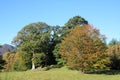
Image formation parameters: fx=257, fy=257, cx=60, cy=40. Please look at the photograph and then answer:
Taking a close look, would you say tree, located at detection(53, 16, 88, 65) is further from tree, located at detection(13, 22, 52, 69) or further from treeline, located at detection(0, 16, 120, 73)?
tree, located at detection(13, 22, 52, 69)

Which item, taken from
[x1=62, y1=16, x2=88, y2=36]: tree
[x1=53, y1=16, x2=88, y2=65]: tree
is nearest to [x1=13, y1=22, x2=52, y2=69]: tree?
[x1=53, y1=16, x2=88, y2=65]: tree

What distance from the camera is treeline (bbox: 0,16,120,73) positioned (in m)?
43.5

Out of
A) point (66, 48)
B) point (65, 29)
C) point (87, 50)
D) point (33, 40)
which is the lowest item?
point (87, 50)

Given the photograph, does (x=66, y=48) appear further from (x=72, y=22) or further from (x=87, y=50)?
(x=72, y=22)

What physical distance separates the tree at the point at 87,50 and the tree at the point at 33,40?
578 inches

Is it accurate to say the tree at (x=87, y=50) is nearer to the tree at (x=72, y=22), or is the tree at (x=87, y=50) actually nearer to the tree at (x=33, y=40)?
the tree at (x=33, y=40)

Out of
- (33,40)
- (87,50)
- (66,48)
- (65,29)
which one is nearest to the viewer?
(87,50)

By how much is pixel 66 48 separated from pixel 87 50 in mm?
4294

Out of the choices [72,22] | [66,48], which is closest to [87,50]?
[66,48]

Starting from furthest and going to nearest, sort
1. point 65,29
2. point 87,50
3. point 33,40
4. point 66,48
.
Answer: point 65,29
point 33,40
point 66,48
point 87,50

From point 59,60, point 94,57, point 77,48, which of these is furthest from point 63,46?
point 59,60

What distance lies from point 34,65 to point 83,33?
66.9 ft

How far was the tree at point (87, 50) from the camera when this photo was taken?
43156 millimetres

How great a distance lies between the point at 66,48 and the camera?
4588 cm
